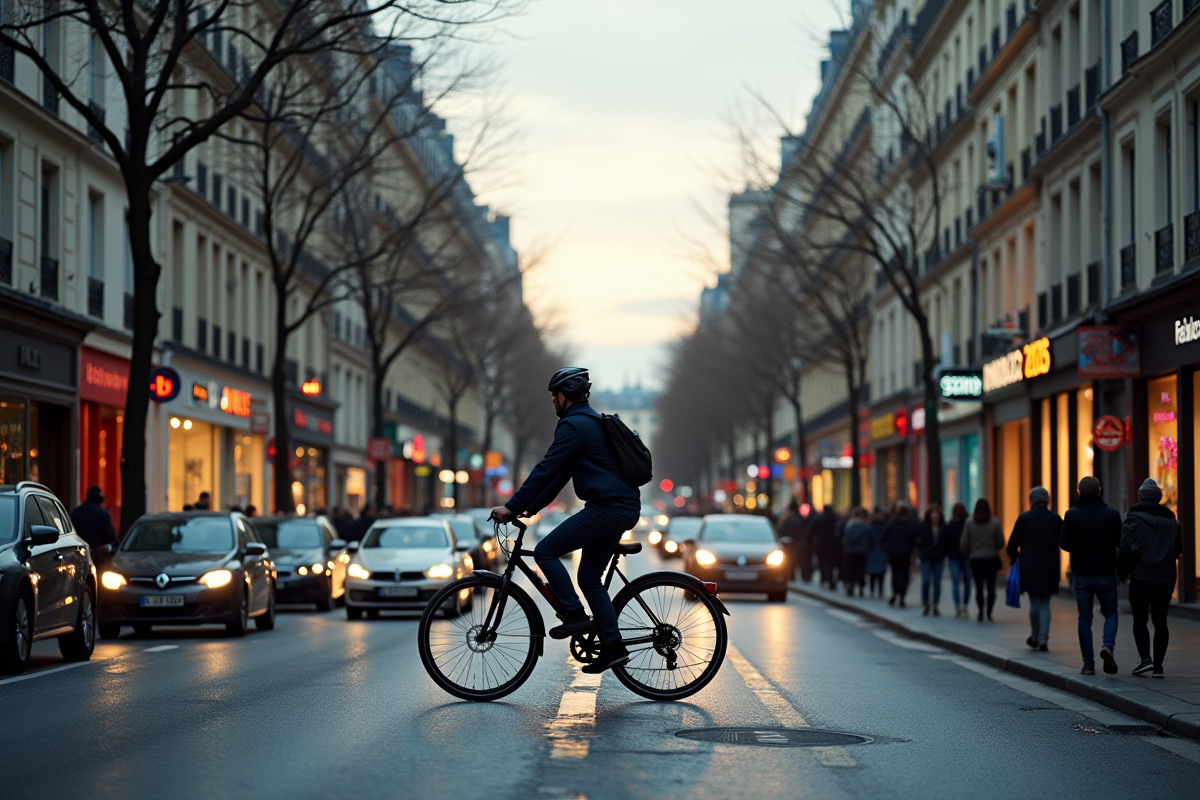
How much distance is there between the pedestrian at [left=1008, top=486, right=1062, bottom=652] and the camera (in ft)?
58.9

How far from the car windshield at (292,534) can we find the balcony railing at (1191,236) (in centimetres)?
1426

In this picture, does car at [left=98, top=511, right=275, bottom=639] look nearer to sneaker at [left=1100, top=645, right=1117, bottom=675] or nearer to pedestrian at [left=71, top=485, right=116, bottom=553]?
pedestrian at [left=71, top=485, right=116, bottom=553]

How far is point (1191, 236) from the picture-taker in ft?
79.9

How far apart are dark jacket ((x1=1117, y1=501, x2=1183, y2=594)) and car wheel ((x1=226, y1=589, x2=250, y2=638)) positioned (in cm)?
1056

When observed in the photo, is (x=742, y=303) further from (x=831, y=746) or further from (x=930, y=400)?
(x=831, y=746)

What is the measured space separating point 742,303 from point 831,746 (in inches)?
2109

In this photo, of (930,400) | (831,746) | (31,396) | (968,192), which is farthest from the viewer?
(968,192)

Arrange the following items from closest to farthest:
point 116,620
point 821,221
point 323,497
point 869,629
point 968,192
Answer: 1. point 116,620
2. point 869,629
3. point 968,192
4. point 323,497
5. point 821,221

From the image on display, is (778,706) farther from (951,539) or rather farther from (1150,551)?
(951,539)

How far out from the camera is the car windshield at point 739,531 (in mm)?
31922

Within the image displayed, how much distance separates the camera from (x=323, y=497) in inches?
2366

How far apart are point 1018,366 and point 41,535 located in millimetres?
23068

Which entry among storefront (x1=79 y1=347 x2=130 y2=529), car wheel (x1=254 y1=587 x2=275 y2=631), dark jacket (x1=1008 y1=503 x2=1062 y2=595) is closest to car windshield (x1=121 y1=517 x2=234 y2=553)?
car wheel (x1=254 y1=587 x2=275 y2=631)

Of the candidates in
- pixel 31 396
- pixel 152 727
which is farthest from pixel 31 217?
pixel 152 727
